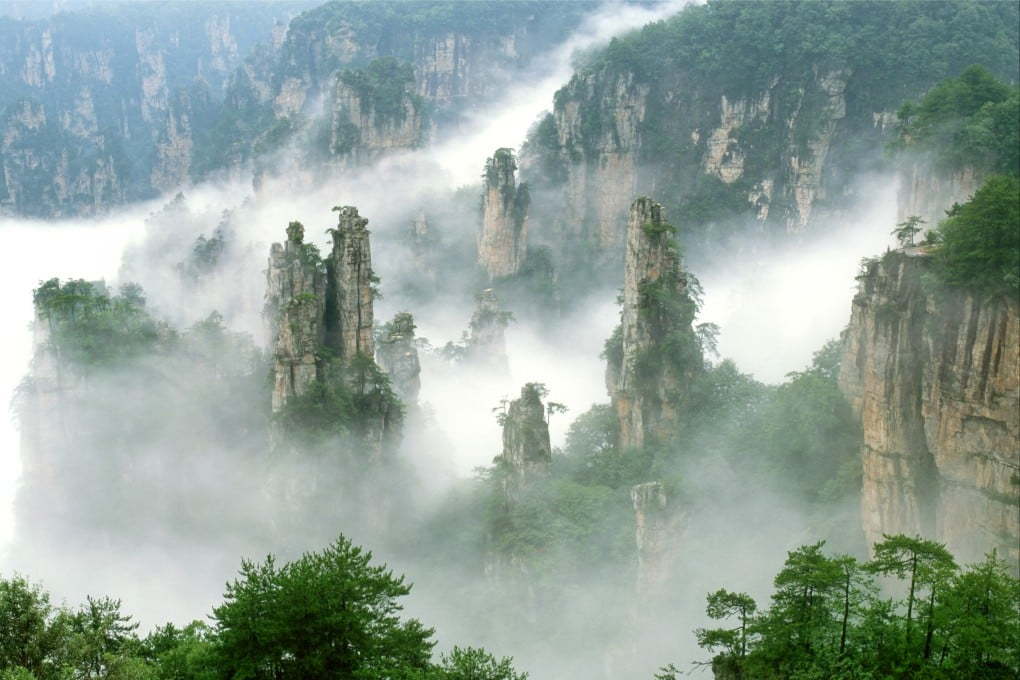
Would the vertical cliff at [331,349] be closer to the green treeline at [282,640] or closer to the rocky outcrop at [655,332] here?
the rocky outcrop at [655,332]

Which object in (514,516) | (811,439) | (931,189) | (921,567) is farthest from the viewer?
(931,189)

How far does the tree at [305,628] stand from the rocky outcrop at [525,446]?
20.5 m

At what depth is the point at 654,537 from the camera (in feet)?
117

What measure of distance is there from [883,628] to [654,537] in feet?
51.1

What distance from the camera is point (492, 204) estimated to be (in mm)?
75188

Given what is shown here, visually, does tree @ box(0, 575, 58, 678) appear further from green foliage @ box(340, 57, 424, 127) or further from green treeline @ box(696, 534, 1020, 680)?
green foliage @ box(340, 57, 424, 127)

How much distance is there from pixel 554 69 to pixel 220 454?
78.5 metres

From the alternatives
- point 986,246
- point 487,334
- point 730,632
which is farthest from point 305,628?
point 487,334

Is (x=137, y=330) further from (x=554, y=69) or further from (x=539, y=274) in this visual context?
(x=554, y=69)

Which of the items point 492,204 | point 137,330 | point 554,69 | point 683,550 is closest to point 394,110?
point 492,204

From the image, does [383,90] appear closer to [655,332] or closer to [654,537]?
[655,332]

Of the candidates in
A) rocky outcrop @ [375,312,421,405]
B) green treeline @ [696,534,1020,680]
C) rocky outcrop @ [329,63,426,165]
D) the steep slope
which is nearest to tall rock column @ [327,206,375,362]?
rocky outcrop @ [375,312,421,405]

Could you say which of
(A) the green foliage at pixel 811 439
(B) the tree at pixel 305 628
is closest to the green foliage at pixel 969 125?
(A) the green foliage at pixel 811 439

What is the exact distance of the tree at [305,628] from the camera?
18281mm
